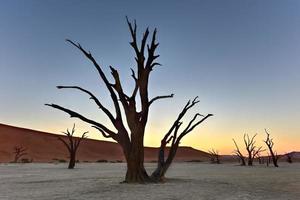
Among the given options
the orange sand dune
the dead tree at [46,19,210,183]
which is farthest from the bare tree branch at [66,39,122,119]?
the orange sand dune

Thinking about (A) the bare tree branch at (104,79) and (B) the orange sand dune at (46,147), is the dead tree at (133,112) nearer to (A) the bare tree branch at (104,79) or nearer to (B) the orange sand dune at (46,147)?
(A) the bare tree branch at (104,79)

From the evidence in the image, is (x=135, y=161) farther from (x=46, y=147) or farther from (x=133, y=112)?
(x=46, y=147)

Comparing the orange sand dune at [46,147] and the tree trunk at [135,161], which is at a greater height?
the orange sand dune at [46,147]

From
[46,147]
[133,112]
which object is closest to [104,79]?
[133,112]

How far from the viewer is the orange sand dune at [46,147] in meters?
94.2

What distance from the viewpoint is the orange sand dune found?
94150mm

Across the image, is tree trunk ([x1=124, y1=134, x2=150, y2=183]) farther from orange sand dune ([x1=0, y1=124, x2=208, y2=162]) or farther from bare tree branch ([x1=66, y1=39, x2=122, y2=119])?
orange sand dune ([x1=0, y1=124, x2=208, y2=162])

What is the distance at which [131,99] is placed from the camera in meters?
15.2

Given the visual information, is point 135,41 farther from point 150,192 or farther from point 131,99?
point 150,192

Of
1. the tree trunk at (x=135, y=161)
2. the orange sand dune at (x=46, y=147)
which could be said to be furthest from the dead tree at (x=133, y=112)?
the orange sand dune at (x=46, y=147)

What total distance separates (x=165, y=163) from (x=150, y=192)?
4795 mm

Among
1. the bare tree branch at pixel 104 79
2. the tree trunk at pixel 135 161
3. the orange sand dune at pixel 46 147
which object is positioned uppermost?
the orange sand dune at pixel 46 147

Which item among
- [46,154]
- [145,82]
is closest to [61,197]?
[145,82]

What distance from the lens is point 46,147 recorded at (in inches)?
4195
